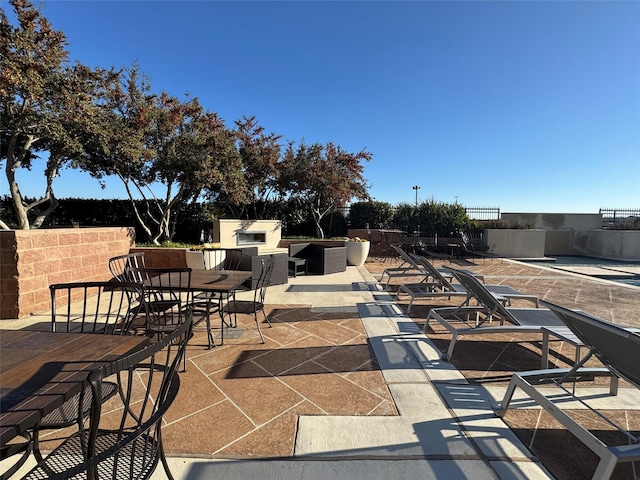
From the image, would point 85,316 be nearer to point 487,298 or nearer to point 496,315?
point 487,298

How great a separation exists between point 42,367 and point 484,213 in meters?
18.3

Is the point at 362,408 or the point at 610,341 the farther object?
the point at 362,408

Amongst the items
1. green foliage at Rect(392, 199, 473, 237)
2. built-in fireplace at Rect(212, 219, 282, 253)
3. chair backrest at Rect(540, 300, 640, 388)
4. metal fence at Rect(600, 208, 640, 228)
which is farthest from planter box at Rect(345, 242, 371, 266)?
metal fence at Rect(600, 208, 640, 228)

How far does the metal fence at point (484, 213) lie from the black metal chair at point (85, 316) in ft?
50.8

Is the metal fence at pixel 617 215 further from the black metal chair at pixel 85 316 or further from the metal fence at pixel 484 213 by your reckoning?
the black metal chair at pixel 85 316

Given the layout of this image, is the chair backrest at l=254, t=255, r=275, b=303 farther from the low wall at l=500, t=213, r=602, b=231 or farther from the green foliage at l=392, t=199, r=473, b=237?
the low wall at l=500, t=213, r=602, b=231

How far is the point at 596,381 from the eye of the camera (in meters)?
2.75

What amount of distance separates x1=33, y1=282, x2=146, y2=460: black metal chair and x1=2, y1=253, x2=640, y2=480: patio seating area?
50 cm

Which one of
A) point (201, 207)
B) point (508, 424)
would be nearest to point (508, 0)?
point (508, 424)

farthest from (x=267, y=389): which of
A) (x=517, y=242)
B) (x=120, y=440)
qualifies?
(x=517, y=242)

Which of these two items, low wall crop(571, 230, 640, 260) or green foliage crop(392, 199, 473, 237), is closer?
low wall crop(571, 230, 640, 260)

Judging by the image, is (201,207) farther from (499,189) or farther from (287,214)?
(499,189)

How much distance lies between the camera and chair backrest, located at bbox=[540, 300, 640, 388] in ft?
5.24

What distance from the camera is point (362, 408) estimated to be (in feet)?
7.45
